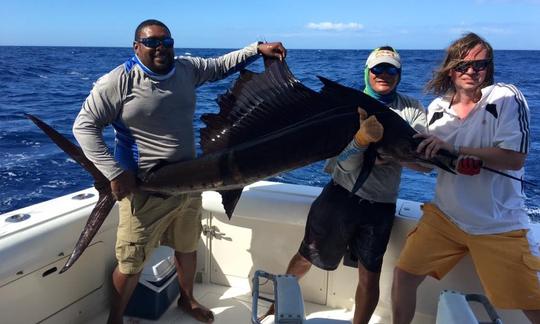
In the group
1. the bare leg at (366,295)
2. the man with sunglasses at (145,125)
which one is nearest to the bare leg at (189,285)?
the man with sunglasses at (145,125)

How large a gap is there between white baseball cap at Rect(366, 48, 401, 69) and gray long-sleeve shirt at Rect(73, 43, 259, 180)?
59cm

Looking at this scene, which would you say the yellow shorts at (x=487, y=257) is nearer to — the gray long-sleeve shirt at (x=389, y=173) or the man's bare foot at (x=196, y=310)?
the gray long-sleeve shirt at (x=389, y=173)

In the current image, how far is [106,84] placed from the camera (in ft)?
7.11

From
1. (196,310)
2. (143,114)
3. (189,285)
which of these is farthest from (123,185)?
(196,310)

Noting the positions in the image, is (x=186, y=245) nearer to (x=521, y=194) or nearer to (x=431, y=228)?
(x=431, y=228)

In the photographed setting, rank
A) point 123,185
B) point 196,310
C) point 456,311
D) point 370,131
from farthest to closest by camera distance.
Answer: point 196,310, point 123,185, point 370,131, point 456,311

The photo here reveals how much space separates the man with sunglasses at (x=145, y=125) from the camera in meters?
2.17

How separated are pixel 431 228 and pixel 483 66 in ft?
2.58

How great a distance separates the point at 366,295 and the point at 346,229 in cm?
36

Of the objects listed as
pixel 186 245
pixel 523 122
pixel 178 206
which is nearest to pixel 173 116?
pixel 178 206

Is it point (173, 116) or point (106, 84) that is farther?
point (173, 116)

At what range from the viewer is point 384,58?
219 cm

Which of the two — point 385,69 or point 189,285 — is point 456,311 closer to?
point 385,69

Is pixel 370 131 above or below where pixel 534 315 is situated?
above
